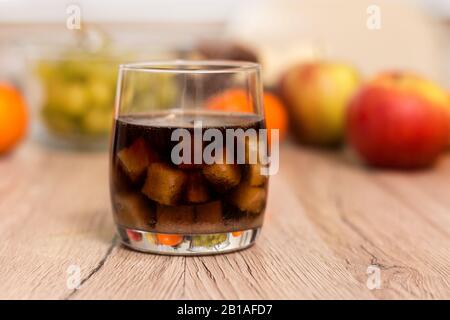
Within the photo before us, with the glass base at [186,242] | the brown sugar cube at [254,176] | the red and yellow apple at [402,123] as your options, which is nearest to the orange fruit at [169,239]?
the glass base at [186,242]

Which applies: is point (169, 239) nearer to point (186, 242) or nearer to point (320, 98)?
point (186, 242)

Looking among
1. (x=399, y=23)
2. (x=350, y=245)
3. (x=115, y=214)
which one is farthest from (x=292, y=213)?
(x=399, y=23)

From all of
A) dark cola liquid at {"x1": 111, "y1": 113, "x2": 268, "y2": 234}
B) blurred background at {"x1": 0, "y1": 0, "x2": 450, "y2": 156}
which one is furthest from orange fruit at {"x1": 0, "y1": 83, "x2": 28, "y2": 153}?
dark cola liquid at {"x1": 111, "y1": 113, "x2": 268, "y2": 234}

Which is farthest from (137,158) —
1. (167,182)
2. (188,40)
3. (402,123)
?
(188,40)

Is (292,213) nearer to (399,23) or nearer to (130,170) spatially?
(130,170)

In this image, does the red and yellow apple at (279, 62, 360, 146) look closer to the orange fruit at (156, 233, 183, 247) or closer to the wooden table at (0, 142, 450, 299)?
the wooden table at (0, 142, 450, 299)
